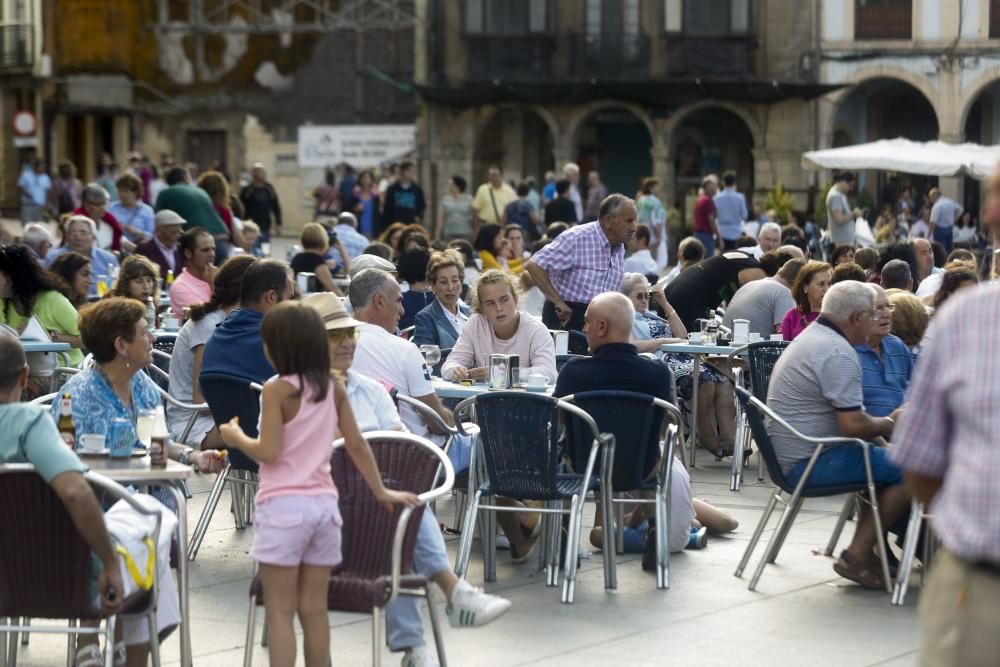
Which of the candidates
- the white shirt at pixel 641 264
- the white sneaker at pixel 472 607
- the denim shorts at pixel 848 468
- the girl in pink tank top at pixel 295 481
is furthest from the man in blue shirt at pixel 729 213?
the girl in pink tank top at pixel 295 481

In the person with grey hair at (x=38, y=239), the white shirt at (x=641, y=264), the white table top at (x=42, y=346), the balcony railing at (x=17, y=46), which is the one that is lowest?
the white table top at (x=42, y=346)

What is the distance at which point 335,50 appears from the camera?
44.1m

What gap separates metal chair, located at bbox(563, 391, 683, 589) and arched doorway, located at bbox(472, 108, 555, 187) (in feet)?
113

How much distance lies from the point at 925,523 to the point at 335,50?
37033mm

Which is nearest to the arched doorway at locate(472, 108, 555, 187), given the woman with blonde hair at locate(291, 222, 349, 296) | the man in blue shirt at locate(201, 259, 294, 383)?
the woman with blonde hair at locate(291, 222, 349, 296)

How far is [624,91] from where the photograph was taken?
4088cm

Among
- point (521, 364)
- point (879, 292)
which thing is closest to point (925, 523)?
point (879, 292)

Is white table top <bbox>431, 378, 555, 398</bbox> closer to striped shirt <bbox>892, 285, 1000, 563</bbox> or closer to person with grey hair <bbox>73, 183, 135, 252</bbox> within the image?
striped shirt <bbox>892, 285, 1000, 563</bbox>

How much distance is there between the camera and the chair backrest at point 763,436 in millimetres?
8180

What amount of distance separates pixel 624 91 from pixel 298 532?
35628mm

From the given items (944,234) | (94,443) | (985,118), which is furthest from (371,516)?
(985,118)

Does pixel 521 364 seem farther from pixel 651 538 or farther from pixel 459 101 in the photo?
pixel 459 101

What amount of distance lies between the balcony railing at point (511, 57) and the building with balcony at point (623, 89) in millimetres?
22

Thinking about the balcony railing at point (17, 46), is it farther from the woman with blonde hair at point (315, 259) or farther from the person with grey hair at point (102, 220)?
the woman with blonde hair at point (315, 259)
